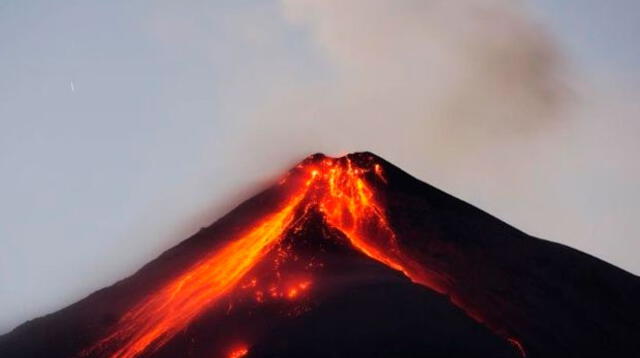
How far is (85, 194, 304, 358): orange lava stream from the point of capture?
1894 cm

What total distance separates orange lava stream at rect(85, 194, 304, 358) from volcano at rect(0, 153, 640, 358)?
3.0 inches

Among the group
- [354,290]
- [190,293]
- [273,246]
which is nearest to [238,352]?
[354,290]

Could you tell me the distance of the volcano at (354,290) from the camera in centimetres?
1638

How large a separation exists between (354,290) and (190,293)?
21.1 ft

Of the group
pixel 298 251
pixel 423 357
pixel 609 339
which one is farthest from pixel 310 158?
pixel 423 357

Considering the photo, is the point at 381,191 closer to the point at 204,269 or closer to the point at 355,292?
the point at 204,269

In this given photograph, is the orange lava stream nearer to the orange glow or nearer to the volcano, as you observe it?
the volcano

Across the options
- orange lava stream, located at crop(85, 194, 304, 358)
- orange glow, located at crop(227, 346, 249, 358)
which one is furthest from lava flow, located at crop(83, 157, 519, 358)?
orange glow, located at crop(227, 346, 249, 358)

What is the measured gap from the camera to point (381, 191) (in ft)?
91.7

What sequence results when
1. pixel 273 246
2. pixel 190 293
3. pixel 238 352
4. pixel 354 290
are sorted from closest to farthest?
pixel 238 352
pixel 354 290
pixel 190 293
pixel 273 246

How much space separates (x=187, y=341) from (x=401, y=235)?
9904 mm

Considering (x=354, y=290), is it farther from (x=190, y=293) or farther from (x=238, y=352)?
(x=190, y=293)

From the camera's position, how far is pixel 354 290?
17688 mm

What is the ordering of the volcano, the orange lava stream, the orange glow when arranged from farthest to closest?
the orange lava stream
the volcano
the orange glow
